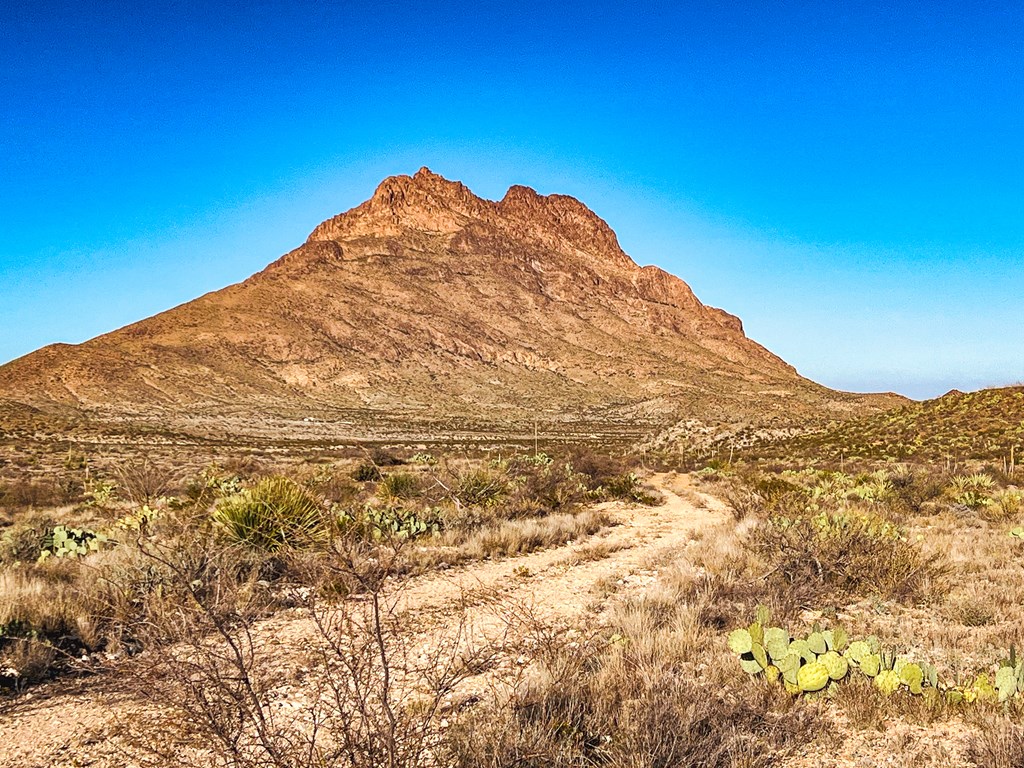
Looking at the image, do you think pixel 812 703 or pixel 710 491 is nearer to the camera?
pixel 812 703

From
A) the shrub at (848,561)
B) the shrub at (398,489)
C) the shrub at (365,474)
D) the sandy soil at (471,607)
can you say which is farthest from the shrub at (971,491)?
the shrub at (365,474)

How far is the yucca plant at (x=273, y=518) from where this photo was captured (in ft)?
27.7

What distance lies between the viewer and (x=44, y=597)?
6238 millimetres

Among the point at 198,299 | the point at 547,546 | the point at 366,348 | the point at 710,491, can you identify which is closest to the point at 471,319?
the point at 366,348

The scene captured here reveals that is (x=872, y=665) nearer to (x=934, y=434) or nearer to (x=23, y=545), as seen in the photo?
(x=23, y=545)

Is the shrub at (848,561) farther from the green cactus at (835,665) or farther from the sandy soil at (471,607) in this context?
the green cactus at (835,665)

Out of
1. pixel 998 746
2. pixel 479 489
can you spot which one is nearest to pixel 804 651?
pixel 998 746

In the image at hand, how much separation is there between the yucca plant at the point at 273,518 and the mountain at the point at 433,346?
196 ft

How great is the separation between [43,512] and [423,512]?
10.7 m

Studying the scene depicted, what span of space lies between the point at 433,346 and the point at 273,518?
113950mm

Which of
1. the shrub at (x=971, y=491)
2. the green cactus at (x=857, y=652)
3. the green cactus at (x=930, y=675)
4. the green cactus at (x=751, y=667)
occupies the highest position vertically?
the green cactus at (x=857, y=652)

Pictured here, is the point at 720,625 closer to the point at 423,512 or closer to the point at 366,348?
the point at 423,512

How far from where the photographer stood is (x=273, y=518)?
8805mm

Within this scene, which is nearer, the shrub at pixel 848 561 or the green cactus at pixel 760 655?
the green cactus at pixel 760 655
